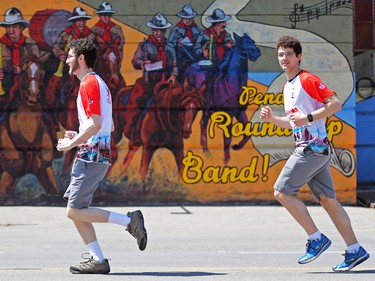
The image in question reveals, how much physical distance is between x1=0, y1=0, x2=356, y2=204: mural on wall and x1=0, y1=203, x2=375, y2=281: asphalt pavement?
0.55m

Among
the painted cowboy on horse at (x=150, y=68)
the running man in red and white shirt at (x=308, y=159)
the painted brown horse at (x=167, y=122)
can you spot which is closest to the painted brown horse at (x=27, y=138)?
the painted brown horse at (x=167, y=122)

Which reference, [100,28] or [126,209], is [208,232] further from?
[100,28]

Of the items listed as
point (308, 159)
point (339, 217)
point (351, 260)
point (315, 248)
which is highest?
point (308, 159)

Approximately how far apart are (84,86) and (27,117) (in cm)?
772

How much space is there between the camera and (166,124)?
630 inches

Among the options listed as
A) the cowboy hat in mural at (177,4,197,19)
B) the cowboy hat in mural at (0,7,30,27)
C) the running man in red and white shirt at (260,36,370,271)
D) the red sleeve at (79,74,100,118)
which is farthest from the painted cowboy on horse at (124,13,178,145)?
the red sleeve at (79,74,100,118)

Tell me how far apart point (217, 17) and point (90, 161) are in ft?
26.0

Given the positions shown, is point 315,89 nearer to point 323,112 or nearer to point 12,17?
point 323,112

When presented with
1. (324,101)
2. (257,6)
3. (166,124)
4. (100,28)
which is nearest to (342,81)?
(257,6)

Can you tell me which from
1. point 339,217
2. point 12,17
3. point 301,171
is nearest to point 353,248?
point 339,217

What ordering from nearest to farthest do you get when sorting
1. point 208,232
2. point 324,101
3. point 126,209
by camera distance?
point 324,101 < point 208,232 < point 126,209

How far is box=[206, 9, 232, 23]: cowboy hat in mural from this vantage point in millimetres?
15820

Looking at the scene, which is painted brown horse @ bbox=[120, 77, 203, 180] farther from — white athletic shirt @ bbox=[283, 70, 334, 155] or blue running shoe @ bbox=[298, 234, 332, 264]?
blue running shoe @ bbox=[298, 234, 332, 264]

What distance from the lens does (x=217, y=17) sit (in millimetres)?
15836
